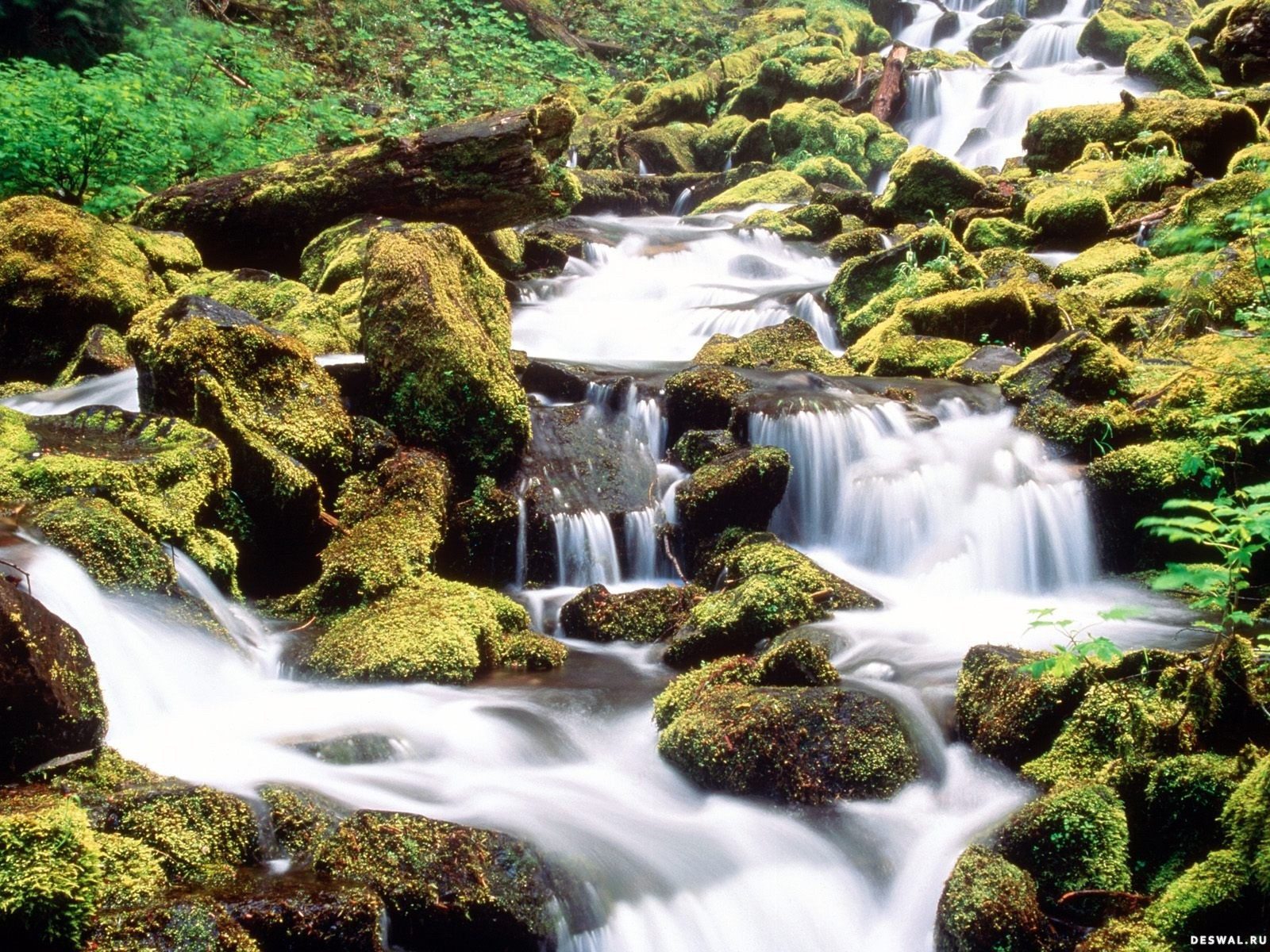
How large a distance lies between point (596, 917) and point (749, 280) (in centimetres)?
1202

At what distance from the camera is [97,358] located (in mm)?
7754

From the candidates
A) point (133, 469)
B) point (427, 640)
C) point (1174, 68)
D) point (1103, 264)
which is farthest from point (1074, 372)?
point (1174, 68)

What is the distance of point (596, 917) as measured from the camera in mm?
3492

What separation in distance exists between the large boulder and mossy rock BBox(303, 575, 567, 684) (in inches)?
68.3

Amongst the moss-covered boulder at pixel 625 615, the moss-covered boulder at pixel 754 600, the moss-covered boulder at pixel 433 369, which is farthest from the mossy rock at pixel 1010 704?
the moss-covered boulder at pixel 433 369

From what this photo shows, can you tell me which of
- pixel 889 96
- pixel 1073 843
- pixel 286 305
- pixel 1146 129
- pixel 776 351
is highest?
pixel 889 96

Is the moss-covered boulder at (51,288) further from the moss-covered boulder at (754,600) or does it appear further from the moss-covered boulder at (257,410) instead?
the moss-covered boulder at (754,600)

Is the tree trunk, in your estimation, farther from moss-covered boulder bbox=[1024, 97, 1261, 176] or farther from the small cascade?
the small cascade

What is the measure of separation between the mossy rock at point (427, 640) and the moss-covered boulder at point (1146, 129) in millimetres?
12545

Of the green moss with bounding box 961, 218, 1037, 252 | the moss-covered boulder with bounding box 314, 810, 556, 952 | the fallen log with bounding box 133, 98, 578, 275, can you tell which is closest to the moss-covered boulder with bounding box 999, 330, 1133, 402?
the green moss with bounding box 961, 218, 1037, 252

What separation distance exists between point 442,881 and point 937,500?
5.54m

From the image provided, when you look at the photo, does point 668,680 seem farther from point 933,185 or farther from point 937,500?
point 933,185

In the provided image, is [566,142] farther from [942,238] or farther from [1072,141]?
[1072,141]

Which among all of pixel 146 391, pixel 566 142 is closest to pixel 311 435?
pixel 146 391
